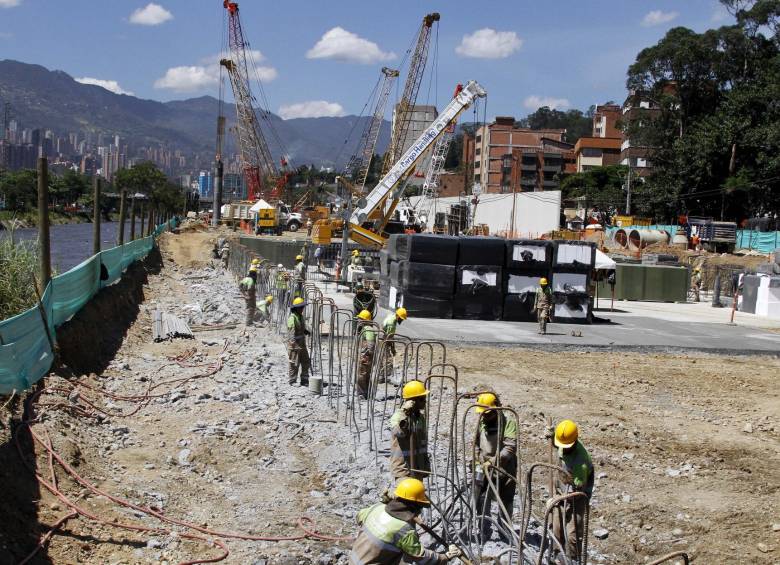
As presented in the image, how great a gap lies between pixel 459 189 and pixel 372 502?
403ft

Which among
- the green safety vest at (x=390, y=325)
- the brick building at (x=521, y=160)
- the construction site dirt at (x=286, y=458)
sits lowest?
the construction site dirt at (x=286, y=458)

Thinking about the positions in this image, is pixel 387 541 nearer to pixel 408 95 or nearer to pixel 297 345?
pixel 297 345

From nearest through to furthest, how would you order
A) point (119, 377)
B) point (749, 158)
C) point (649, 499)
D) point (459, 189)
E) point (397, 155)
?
point (649, 499) < point (119, 377) < point (749, 158) < point (397, 155) < point (459, 189)

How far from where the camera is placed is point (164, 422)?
12.1m

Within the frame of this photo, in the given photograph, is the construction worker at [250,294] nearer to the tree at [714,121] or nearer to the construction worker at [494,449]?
the construction worker at [494,449]

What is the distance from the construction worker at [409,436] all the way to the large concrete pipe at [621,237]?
44.1 meters

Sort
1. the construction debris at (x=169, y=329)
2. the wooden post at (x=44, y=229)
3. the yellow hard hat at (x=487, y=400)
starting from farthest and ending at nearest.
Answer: the construction debris at (x=169, y=329) < the wooden post at (x=44, y=229) < the yellow hard hat at (x=487, y=400)

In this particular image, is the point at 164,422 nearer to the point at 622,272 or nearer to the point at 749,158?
the point at 622,272

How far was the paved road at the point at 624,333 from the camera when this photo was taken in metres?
20.0

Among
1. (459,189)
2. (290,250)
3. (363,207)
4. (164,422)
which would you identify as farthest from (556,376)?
(459,189)

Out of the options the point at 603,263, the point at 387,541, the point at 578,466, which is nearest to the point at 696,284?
the point at 603,263

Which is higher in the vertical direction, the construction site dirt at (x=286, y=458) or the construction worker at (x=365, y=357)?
the construction worker at (x=365, y=357)

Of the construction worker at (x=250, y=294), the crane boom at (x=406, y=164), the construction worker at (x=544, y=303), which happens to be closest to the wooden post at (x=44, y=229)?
the construction worker at (x=250, y=294)

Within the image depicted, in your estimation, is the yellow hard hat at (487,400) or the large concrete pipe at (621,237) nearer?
the yellow hard hat at (487,400)
